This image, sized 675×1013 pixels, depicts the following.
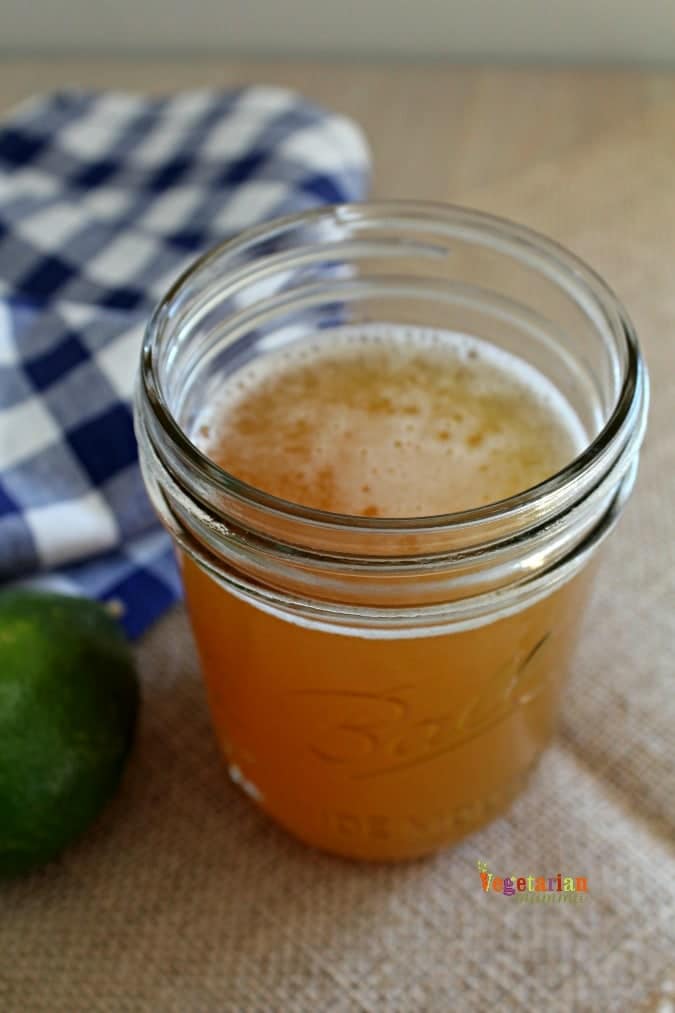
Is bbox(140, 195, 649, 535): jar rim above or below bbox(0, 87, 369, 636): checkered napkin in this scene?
above

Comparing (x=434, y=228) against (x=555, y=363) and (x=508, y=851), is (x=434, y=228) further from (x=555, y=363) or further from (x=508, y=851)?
(x=508, y=851)

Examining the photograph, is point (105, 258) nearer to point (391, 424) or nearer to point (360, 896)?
point (391, 424)

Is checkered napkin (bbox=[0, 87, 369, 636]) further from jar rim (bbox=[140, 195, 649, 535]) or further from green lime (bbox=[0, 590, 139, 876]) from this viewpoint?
jar rim (bbox=[140, 195, 649, 535])

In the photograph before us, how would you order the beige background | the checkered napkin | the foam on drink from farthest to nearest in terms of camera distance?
the beige background → the checkered napkin → the foam on drink

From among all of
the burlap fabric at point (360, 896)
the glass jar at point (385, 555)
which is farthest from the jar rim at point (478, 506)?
the burlap fabric at point (360, 896)

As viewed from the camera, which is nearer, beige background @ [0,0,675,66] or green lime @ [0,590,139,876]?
green lime @ [0,590,139,876]

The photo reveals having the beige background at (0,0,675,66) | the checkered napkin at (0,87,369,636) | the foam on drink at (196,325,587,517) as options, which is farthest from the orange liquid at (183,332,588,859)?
the beige background at (0,0,675,66)

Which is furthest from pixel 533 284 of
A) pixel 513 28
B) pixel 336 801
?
pixel 513 28
